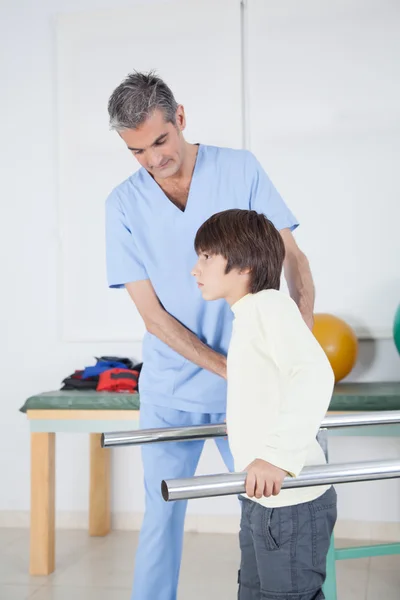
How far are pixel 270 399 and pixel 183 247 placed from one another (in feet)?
2.28

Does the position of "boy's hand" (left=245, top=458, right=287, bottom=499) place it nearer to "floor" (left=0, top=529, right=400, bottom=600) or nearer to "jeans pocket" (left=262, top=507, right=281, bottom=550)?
"jeans pocket" (left=262, top=507, right=281, bottom=550)

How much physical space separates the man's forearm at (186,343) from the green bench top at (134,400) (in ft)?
3.31

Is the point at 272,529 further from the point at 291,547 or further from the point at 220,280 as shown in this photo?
the point at 220,280

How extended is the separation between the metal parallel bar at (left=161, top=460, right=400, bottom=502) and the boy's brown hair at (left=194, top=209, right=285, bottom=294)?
429 millimetres

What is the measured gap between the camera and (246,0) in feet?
11.0

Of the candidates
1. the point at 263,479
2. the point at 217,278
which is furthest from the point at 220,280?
the point at 263,479

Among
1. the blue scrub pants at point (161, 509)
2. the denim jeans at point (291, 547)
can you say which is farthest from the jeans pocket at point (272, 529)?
the blue scrub pants at point (161, 509)

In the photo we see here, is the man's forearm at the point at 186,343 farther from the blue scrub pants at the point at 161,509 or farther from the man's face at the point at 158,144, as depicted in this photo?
the man's face at the point at 158,144

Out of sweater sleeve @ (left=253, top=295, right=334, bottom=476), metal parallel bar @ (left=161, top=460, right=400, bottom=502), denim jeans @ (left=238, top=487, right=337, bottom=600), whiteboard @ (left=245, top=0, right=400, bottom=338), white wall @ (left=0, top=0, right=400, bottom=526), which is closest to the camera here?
metal parallel bar @ (left=161, top=460, right=400, bottom=502)

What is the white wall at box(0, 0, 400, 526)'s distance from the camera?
355 centimetres

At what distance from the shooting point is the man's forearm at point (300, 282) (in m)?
1.91

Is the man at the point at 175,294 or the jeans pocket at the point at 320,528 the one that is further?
A: the man at the point at 175,294

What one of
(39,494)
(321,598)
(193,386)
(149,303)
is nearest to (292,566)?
(321,598)

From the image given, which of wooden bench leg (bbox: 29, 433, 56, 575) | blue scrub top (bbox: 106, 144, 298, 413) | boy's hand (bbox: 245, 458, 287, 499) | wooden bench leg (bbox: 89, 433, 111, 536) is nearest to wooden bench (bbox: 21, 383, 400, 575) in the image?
wooden bench leg (bbox: 29, 433, 56, 575)
